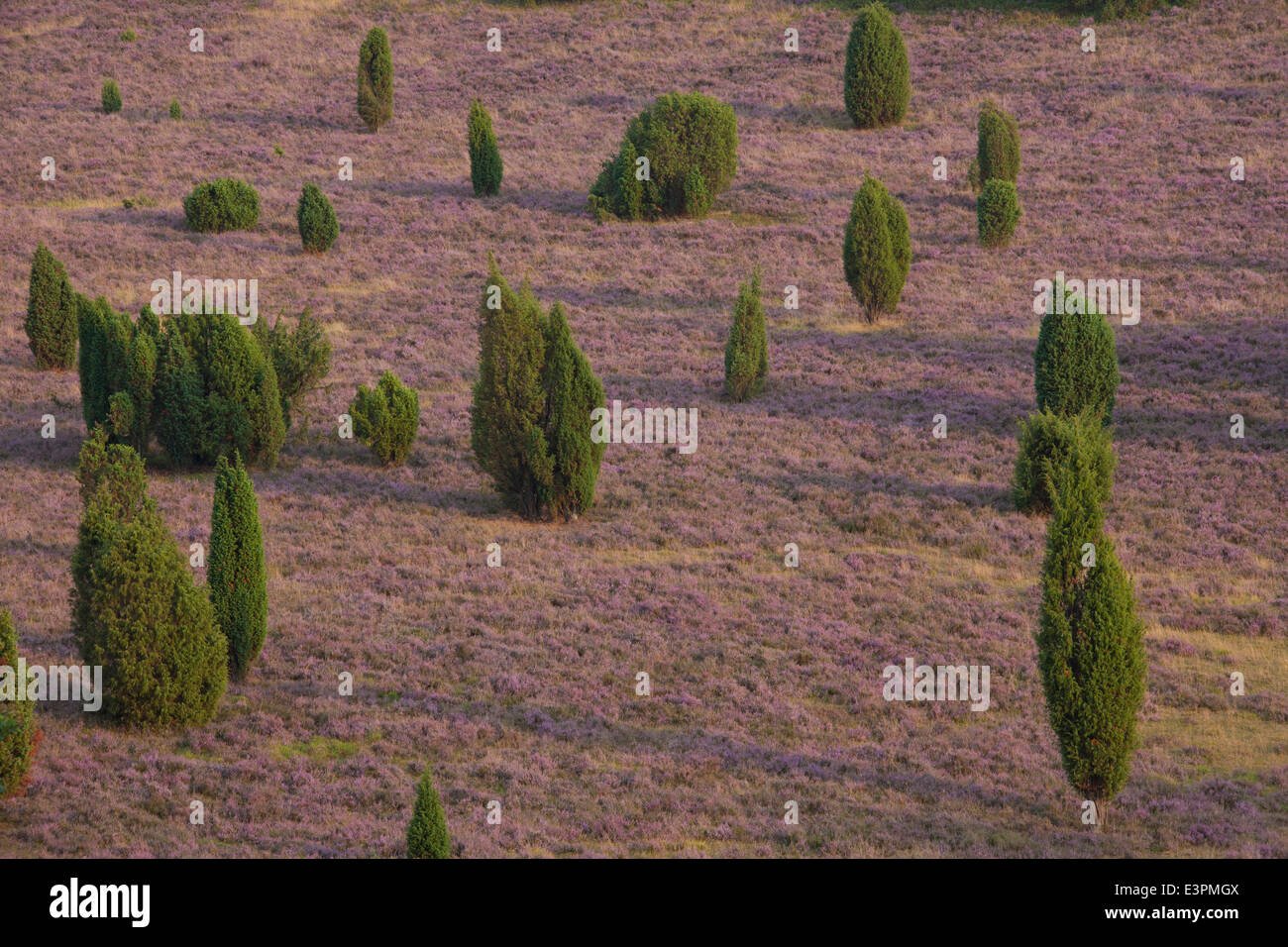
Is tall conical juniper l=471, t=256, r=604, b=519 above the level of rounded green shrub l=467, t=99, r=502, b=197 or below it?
below

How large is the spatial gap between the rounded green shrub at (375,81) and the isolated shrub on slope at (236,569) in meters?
32.6

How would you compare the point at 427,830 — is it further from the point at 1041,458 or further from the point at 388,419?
the point at 1041,458

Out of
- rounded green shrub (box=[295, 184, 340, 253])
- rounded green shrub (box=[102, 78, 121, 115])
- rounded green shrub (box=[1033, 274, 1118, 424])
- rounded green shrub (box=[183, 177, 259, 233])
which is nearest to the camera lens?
rounded green shrub (box=[1033, 274, 1118, 424])

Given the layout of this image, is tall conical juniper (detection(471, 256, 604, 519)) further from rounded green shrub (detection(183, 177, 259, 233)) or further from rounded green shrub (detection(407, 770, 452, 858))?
rounded green shrub (detection(183, 177, 259, 233))

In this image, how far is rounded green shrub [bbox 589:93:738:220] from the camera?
1544 inches

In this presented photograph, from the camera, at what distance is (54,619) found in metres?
18.1

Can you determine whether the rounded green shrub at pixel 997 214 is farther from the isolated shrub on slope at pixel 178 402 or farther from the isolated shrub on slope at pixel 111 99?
the isolated shrub on slope at pixel 111 99

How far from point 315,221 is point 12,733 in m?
24.4

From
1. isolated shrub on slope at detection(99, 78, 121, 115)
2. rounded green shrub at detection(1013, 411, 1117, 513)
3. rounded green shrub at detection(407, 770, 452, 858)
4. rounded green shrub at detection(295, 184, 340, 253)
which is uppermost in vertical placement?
isolated shrub on slope at detection(99, 78, 121, 115)

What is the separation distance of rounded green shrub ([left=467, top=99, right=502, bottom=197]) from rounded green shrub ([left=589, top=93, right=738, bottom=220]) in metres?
3.26

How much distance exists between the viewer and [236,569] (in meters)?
16.6

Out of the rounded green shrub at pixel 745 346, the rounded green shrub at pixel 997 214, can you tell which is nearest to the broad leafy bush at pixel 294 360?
the rounded green shrub at pixel 745 346

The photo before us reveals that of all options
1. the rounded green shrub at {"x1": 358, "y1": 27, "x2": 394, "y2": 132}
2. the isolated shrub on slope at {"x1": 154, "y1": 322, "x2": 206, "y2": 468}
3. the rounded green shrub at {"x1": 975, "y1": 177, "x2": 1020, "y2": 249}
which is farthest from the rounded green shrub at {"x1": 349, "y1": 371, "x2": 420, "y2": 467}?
the rounded green shrub at {"x1": 358, "y1": 27, "x2": 394, "y2": 132}

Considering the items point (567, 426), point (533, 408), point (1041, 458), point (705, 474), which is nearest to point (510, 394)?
point (533, 408)
